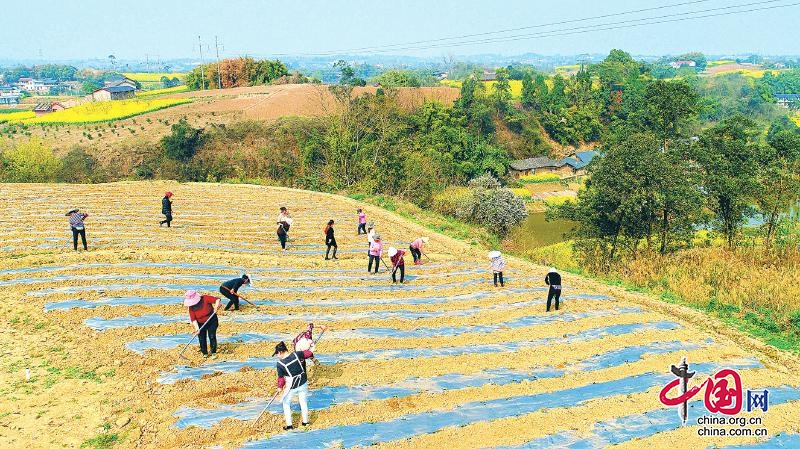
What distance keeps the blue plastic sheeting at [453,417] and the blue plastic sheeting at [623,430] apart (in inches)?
28.2

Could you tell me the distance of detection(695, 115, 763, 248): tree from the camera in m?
22.5

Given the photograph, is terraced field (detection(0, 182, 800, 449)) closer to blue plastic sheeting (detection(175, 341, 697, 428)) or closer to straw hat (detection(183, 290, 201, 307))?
blue plastic sheeting (detection(175, 341, 697, 428))

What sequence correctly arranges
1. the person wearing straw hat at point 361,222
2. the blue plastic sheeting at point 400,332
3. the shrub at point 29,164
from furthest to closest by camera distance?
the shrub at point 29,164 → the person wearing straw hat at point 361,222 → the blue plastic sheeting at point 400,332

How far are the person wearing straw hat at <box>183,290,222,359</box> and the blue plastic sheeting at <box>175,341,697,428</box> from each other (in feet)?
5.91

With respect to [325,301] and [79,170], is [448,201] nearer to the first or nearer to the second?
[325,301]

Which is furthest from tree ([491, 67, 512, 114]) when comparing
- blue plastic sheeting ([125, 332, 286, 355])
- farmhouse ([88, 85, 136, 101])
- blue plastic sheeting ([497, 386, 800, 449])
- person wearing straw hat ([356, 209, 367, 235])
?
blue plastic sheeting ([497, 386, 800, 449])

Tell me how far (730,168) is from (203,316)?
71.0 ft

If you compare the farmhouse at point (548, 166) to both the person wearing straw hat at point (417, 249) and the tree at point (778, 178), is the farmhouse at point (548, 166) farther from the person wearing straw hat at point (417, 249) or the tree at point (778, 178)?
the person wearing straw hat at point (417, 249)

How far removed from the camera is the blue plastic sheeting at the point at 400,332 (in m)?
11.4

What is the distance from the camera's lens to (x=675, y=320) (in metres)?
13.7

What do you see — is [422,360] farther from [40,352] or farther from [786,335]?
[786,335]

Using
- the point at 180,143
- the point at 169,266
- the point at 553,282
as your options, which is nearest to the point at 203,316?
the point at 169,266

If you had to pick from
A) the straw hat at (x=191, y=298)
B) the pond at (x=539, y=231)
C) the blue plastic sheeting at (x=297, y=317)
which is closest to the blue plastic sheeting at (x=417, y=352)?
the straw hat at (x=191, y=298)

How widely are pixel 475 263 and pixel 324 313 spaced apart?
6895 mm
